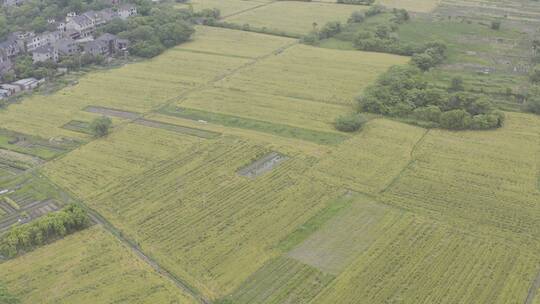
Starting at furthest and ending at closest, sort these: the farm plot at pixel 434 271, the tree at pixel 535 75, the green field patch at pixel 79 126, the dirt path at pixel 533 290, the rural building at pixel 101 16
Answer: the rural building at pixel 101 16 < the tree at pixel 535 75 < the green field patch at pixel 79 126 < the farm plot at pixel 434 271 < the dirt path at pixel 533 290

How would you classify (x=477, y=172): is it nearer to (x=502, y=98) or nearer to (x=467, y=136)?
(x=467, y=136)

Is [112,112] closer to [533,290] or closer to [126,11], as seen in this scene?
[126,11]

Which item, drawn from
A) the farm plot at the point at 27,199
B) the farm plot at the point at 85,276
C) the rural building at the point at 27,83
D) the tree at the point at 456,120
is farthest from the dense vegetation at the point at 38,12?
the tree at the point at 456,120

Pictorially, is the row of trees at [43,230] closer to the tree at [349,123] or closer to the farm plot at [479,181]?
the farm plot at [479,181]

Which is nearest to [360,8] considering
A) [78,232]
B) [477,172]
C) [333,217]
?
[477,172]

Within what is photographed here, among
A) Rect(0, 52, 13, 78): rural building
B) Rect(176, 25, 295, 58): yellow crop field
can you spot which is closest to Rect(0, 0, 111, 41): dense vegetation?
Rect(0, 52, 13, 78): rural building

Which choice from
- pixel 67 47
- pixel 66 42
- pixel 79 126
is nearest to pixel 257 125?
pixel 79 126

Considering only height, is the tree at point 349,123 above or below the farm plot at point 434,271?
above
